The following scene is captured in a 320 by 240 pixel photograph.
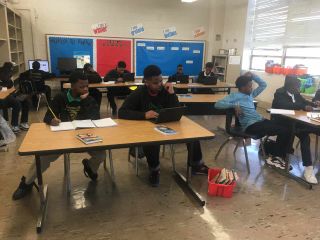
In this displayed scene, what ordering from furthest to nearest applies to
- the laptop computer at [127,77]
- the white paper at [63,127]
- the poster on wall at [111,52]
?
the poster on wall at [111,52]
the laptop computer at [127,77]
the white paper at [63,127]

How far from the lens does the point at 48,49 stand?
7660 millimetres

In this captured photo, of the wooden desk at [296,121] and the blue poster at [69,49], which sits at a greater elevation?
the blue poster at [69,49]

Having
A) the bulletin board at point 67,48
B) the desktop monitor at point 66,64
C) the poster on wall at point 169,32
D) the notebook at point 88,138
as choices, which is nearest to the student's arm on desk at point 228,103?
the notebook at point 88,138

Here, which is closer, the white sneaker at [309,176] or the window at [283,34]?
the white sneaker at [309,176]

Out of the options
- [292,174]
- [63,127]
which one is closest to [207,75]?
[292,174]

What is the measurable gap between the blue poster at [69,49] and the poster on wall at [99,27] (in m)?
0.31

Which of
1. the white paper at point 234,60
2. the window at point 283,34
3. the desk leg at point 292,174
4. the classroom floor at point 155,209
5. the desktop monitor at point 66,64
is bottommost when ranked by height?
the classroom floor at point 155,209

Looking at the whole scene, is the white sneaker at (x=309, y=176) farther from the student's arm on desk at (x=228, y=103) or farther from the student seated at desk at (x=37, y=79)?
the student seated at desk at (x=37, y=79)

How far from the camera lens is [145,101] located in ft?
9.72

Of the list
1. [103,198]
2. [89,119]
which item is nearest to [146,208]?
[103,198]

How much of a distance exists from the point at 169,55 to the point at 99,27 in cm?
230

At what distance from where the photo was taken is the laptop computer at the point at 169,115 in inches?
103

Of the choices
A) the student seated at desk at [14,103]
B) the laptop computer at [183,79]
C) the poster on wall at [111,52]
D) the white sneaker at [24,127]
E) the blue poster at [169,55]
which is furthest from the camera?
the blue poster at [169,55]

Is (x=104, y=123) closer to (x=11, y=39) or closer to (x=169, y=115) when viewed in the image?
(x=169, y=115)
